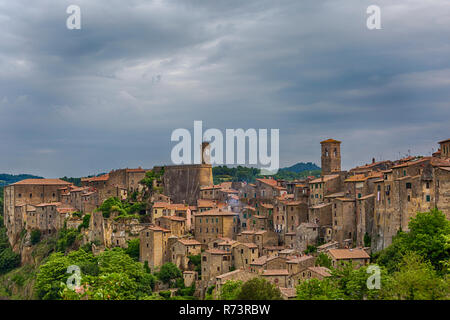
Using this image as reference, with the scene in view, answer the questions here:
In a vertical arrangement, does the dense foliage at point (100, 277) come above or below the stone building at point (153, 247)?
below

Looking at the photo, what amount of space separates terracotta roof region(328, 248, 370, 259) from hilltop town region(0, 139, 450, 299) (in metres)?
0.10

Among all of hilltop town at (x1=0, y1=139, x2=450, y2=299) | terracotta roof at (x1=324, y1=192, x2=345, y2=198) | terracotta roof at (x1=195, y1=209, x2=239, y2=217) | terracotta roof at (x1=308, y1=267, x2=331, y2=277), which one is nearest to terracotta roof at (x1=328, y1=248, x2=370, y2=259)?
hilltop town at (x1=0, y1=139, x2=450, y2=299)

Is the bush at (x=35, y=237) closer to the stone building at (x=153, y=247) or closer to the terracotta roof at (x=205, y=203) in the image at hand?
the terracotta roof at (x=205, y=203)

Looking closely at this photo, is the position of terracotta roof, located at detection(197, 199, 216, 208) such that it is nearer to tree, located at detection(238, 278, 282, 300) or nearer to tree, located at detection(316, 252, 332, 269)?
tree, located at detection(316, 252, 332, 269)

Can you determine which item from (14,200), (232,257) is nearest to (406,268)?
(232,257)

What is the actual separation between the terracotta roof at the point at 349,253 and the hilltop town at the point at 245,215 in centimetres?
10

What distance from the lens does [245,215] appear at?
70250 millimetres

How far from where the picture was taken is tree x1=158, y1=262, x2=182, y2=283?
2440 inches

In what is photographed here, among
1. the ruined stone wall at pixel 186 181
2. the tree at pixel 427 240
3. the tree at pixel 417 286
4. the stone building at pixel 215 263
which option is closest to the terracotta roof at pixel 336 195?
the stone building at pixel 215 263

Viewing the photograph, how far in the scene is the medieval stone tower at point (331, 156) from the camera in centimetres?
7612

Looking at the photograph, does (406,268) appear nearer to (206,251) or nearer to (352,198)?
(352,198)

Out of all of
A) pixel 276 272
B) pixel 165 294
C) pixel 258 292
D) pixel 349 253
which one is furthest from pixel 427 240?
pixel 165 294
